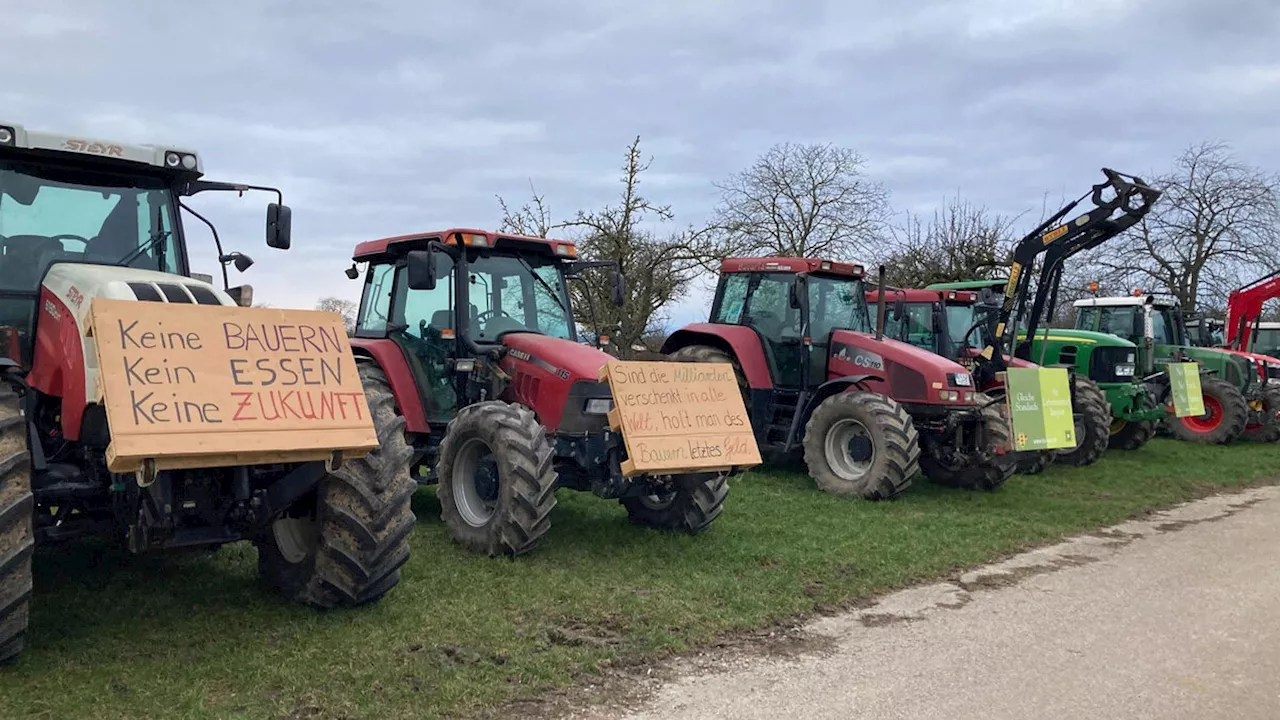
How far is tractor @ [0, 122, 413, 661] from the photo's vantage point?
4219 millimetres

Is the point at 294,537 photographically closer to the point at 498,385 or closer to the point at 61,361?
the point at 61,361

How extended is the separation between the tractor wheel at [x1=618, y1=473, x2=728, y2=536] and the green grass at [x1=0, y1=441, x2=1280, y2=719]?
0.49 feet

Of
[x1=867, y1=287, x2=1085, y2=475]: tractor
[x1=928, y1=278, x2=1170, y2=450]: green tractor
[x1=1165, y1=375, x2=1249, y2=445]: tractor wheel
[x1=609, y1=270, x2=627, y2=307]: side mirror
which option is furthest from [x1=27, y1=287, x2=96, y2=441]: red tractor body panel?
[x1=1165, y1=375, x2=1249, y2=445]: tractor wheel

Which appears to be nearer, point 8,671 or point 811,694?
point 8,671

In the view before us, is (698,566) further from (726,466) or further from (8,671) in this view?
(8,671)

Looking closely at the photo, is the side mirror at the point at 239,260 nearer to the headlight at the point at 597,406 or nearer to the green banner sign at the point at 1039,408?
the headlight at the point at 597,406

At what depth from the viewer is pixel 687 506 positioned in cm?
712

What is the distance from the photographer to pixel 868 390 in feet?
32.5

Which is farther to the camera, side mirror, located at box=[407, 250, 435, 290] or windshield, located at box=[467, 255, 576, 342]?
windshield, located at box=[467, 255, 576, 342]

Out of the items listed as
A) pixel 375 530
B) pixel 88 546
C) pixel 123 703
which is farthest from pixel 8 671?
pixel 88 546

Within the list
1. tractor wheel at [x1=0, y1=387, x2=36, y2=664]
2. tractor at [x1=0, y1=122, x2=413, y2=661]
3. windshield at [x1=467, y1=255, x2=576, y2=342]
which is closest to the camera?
tractor wheel at [x1=0, y1=387, x2=36, y2=664]

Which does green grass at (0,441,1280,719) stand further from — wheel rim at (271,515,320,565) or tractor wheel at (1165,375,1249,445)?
tractor wheel at (1165,375,1249,445)

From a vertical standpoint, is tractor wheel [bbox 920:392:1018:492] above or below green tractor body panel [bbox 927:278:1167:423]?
below

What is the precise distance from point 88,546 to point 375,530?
2508 millimetres
